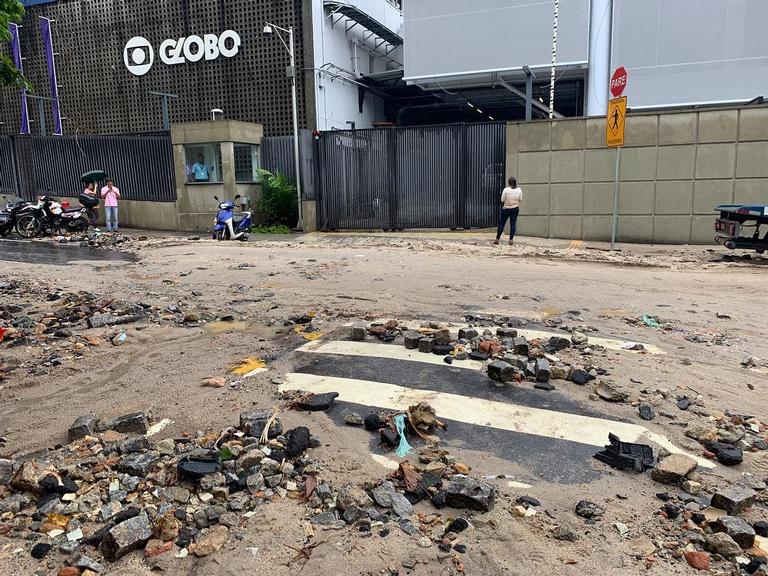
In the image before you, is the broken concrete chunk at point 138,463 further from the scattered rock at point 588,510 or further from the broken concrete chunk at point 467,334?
the broken concrete chunk at point 467,334

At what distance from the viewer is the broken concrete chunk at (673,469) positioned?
3.35 meters

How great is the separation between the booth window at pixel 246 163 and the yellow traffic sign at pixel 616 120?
Result: 423 inches

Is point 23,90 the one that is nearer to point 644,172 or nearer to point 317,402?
point 644,172

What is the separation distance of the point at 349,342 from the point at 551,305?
286cm

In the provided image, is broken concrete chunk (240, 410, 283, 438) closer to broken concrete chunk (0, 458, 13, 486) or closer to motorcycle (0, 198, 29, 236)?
broken concrete chunk (0, 458, 13, 486)

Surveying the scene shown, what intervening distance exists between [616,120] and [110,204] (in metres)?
13.9

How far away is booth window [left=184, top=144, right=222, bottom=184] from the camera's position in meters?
18.2

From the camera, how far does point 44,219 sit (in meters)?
16.1

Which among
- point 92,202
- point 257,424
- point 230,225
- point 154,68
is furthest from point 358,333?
point 154,68

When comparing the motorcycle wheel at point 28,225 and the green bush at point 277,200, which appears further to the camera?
the green bush at point 277,200

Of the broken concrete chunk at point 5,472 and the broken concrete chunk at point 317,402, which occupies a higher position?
the broken concrete chunk at point 317,402

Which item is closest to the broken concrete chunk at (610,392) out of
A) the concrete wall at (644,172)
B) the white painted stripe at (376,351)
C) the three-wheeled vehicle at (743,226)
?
the white painted stripe at (376,351)

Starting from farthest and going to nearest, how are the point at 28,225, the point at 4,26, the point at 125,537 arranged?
the point at 28,225
the point at 4,26
the point at 125,537

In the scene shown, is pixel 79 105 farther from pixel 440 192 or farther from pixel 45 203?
pixel 440 192
